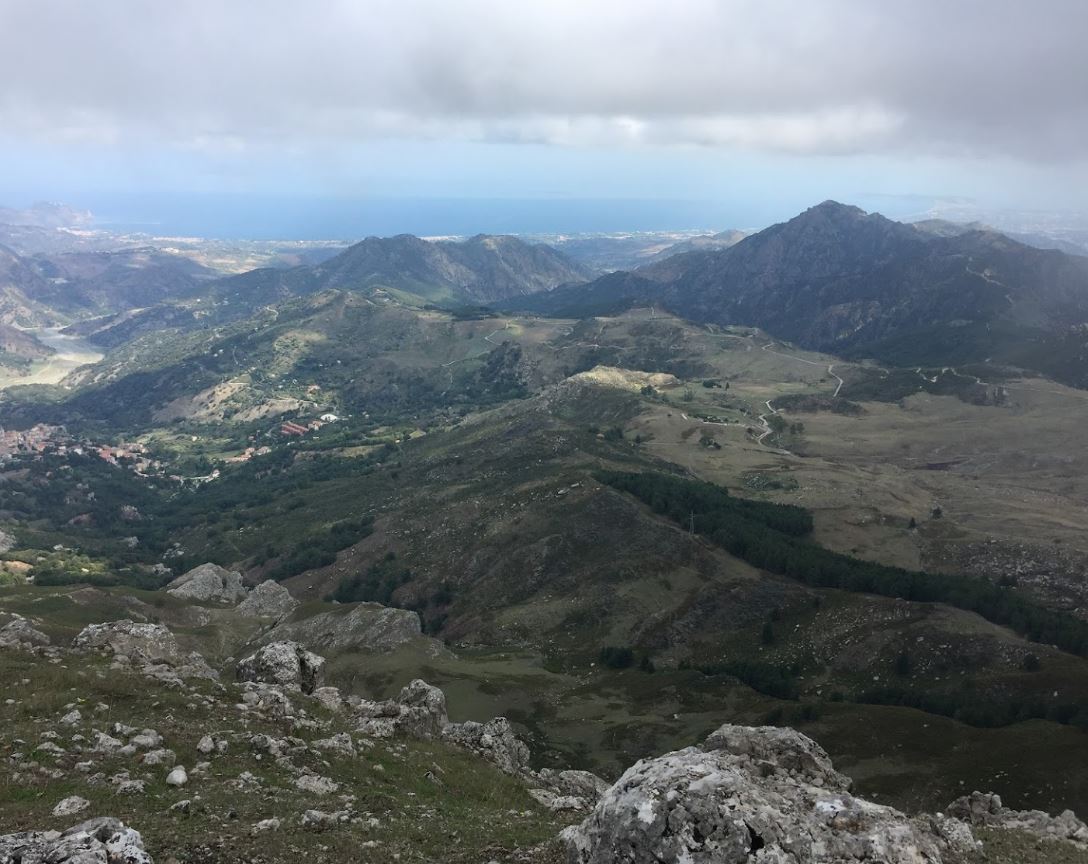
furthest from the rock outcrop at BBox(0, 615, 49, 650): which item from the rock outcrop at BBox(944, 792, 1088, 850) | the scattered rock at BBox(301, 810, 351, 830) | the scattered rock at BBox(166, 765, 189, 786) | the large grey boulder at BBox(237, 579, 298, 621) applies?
the large grey boulder at BBox(237, 579, 298, 621)

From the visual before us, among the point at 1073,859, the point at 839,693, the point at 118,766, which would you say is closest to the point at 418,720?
the point at 118,766

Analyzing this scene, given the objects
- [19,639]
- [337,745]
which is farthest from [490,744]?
[19,639]

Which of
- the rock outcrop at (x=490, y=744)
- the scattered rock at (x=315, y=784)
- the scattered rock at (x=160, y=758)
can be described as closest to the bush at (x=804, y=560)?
the rock outcrop at (x=490, y=744)

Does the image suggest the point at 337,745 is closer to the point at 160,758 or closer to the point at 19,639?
the point at 160,758

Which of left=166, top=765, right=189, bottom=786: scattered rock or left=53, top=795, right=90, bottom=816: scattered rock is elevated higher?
left=53, top=795, right=90, bottom=816: scattered rock

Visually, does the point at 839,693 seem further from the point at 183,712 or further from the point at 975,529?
the point at 975,529

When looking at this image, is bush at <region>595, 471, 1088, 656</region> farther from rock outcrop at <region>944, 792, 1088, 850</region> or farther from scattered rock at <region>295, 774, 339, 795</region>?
scattered rock at <region>295, 774, 339, 795</region>
